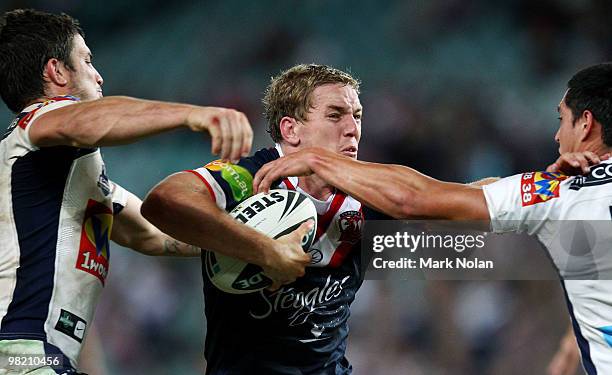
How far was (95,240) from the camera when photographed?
10.2 feet

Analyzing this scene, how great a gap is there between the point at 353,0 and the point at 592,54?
2.58 metres

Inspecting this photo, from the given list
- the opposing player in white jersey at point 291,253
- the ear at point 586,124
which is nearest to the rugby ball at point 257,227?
the opposing player in white jersey at point 291,253

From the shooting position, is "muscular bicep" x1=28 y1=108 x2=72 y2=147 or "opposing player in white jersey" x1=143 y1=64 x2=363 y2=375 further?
"opposing player in white jersey" x1=143 y1=64 x2=363 y2=375

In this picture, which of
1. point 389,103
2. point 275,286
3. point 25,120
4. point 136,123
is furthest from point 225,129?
point 389,103

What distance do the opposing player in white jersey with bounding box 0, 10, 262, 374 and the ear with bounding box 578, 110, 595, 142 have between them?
1.64m

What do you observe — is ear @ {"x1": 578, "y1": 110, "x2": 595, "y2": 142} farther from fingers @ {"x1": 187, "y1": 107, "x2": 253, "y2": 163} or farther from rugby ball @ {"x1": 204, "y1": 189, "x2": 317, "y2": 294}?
fingers @ {"x1": 187, "y1": 107, "x2": 253, "y2": 163}

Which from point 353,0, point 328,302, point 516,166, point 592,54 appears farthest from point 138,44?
point 328,302

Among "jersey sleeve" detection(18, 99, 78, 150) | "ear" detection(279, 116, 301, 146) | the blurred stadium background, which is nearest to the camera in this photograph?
"jersey sleeve" detection(18, 99, 78, 150)

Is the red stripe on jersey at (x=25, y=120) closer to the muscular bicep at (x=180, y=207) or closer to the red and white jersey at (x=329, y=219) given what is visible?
the muscular bicep at (x=180, y=207)

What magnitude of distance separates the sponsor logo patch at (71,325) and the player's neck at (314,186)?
4.30 feet

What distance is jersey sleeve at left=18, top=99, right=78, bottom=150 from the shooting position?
9.30ft

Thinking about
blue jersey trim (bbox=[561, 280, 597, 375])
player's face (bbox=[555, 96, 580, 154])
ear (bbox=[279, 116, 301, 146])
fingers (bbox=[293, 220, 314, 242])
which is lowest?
fingers (bbox=[293, 220, 314, 242])

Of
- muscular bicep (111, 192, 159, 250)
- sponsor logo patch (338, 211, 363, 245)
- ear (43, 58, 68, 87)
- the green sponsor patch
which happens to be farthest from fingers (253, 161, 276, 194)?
ear (43, 58, 68, 87)

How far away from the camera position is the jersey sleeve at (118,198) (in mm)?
3678
